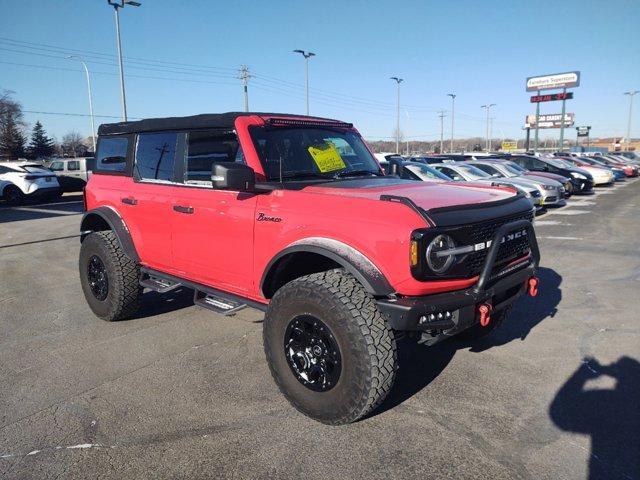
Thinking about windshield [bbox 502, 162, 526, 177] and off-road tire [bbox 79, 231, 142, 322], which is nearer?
off-road tire [bbox 79, 231, 142, 322]

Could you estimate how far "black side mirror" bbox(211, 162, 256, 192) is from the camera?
10.5ft

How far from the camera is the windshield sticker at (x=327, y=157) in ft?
13.3

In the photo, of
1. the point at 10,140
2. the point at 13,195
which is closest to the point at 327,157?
the point at 13,195

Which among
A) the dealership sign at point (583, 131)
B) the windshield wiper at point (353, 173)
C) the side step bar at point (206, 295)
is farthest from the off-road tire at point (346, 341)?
the dealership sign at point (583, 131)

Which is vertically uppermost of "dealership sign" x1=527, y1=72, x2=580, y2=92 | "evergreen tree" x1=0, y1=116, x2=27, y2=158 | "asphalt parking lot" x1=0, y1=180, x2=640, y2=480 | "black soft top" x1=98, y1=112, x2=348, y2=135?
"dealership sign" x1=527, y1=72, x2=580, y2=92

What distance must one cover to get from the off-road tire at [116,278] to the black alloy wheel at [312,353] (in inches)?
89.6

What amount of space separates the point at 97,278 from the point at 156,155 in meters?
1.60

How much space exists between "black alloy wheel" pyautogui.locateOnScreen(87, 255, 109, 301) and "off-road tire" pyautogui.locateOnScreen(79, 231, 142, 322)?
6cm

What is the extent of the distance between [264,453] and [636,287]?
5622 mm

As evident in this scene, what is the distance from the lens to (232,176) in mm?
Result: 3199

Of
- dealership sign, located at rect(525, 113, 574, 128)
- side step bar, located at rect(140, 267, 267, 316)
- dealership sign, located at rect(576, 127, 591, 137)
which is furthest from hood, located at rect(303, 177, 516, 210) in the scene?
dealership sign, located at rect(576, 127, 591, 137)

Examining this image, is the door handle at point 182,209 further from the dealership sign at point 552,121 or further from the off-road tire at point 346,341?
the dealership sign at point 552,121

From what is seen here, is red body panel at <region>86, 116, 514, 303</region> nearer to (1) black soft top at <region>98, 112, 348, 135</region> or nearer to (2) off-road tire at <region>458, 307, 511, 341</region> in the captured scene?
(1) black soft top at <region>98, 112, 348, 135</region>

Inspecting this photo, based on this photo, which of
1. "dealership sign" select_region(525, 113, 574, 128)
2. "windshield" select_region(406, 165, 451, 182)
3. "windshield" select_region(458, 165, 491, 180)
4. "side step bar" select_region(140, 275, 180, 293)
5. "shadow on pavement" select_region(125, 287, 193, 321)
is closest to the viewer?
"side step bar" select_region(140, 275, 180, 293)
